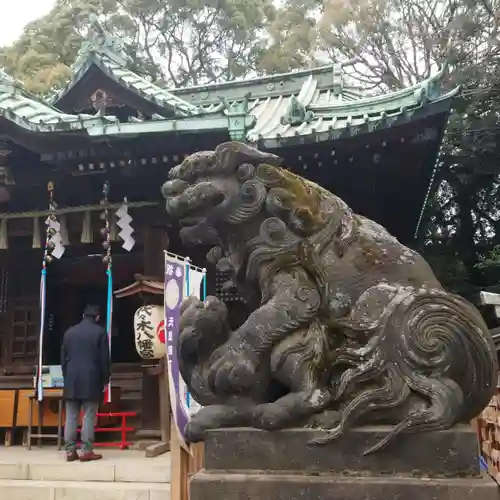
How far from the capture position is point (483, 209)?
14523 mm

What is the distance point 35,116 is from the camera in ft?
22.8

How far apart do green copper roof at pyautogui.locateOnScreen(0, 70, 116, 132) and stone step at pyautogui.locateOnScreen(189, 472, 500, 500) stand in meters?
4.98

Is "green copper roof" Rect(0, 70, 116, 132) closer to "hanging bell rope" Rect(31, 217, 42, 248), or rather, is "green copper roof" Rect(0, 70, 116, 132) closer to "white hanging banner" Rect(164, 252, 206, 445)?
"hanging bell rope" Rect(31, 217, 42, 248)

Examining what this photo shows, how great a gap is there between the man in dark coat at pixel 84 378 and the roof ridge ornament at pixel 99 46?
14.2 ft

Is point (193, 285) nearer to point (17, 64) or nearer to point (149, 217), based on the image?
point (149, 217)

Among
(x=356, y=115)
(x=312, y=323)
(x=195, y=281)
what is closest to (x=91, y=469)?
(x=195, y=281)

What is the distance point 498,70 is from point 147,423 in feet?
32.1

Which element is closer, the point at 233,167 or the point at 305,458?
the point at 305,458

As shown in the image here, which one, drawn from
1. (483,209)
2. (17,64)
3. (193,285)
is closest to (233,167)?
(193,285)

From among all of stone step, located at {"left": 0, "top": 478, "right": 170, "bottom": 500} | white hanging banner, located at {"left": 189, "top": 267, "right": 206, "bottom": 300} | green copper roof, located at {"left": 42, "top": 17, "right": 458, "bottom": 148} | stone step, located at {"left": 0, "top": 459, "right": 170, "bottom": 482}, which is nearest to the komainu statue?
white hanging banner, located at {"left": 189, "top": 267, "right": 206, "bottom": 300}

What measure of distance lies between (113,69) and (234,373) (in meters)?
7.11

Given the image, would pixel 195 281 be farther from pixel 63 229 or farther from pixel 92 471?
pixel 63 229

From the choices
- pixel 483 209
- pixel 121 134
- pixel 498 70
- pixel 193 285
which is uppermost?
pixel 498 70

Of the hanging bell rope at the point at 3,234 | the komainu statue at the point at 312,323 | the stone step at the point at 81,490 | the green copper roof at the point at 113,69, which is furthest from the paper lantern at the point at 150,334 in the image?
the komainu statue at the point at 312,323
